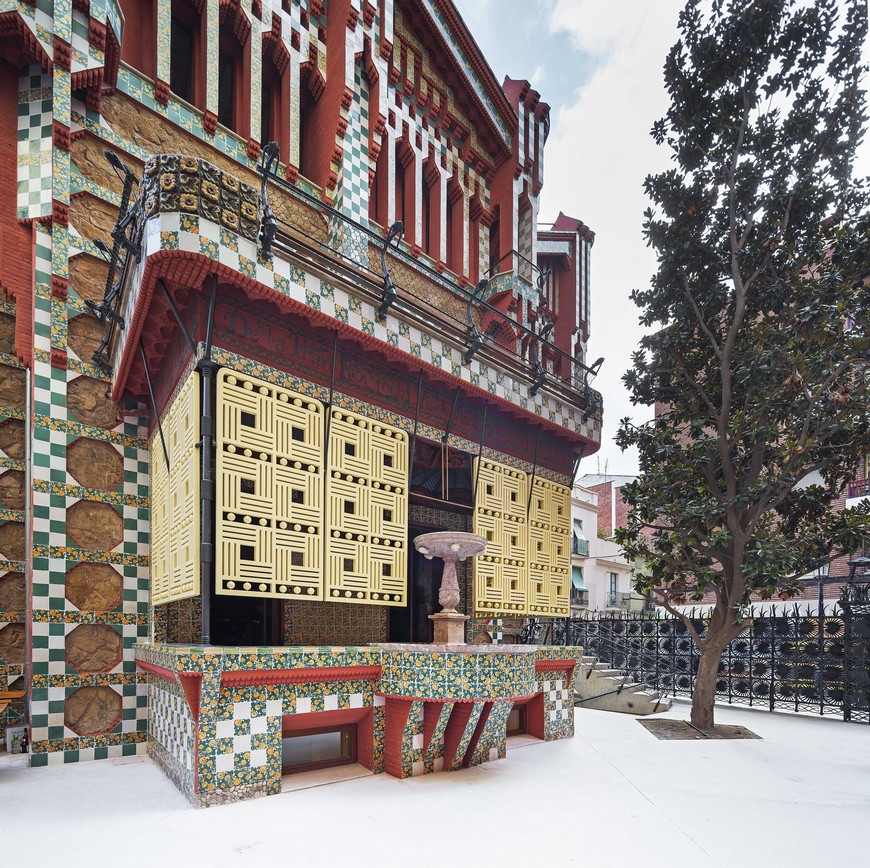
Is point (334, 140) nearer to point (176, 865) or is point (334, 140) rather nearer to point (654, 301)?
point (654, 301)

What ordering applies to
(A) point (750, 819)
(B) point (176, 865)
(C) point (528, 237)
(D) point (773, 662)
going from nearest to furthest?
(B) point (176, 865), (A) point (750, 819), (D) point (773, 662), (C) point (528, 237)

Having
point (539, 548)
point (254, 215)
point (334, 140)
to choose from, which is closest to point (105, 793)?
point (254, 215)

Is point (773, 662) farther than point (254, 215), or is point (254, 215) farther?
point (773, 662)

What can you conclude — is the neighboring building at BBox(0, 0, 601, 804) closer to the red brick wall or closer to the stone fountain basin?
the stone fountain basin

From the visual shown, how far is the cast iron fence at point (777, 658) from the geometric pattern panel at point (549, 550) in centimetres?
106

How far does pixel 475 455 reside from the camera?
31.8ft

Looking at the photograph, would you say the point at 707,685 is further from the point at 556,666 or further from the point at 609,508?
the point at 609,508

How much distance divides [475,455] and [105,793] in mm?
5907

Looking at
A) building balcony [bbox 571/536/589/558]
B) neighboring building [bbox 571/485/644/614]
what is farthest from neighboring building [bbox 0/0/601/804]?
neighboring building [bbox 571/485/644/614]

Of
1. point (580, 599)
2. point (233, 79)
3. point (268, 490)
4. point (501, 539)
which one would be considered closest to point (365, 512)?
point (268, 490)

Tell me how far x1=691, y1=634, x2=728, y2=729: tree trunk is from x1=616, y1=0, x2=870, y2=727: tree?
3 cm

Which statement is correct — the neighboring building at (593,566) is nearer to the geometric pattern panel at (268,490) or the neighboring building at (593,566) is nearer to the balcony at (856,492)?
the balcony at (856,492)

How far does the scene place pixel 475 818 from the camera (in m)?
5.56

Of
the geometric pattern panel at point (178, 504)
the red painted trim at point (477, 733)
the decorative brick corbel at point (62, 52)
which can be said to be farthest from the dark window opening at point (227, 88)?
the red painted trim at point (477, 733)
